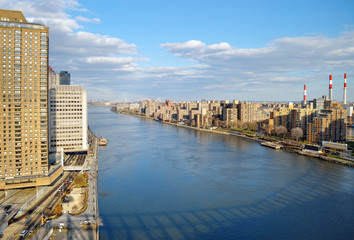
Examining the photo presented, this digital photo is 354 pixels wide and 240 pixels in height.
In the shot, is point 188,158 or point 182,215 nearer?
point 182,215

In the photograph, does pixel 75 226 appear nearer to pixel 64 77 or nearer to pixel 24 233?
pixel 24 233

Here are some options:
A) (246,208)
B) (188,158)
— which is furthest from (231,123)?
(246,208)

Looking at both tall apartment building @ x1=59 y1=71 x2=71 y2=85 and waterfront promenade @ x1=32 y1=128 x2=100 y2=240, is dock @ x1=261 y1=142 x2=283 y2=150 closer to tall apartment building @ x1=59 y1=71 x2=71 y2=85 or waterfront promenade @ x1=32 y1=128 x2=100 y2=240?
waterfront promenade @ x1=32 y1=128 x2=100 y2=240

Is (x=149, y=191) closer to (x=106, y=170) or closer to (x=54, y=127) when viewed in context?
(x=106, y=170)

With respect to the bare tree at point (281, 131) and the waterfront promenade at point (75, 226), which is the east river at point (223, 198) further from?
the bare tree at point (281, 131)

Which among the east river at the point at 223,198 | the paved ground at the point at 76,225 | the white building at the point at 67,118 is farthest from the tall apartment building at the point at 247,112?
the paved ground at the point at 76,225

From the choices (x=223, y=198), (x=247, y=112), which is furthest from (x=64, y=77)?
(x=223, y=198)
